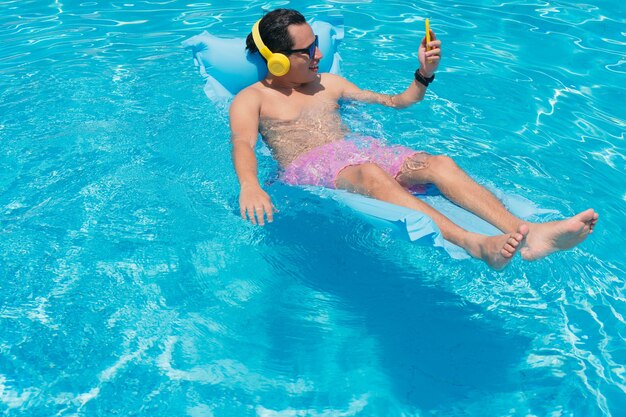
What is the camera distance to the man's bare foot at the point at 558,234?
2730 millimetres

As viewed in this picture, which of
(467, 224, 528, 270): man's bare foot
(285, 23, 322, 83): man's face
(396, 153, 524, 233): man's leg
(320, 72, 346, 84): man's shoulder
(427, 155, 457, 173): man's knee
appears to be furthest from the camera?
(320, 72, 346, 84): man's shoulder

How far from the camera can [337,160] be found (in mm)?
3719

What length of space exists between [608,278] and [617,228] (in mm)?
481

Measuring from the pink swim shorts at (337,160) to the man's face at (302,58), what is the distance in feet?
1.63

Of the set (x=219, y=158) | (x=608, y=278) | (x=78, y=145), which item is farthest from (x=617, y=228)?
(x=78, y=145)

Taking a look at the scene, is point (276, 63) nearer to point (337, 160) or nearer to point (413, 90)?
point (337, 160)

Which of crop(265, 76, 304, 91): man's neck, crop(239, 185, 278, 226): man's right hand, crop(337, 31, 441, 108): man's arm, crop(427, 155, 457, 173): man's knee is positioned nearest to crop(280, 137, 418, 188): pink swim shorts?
crop(427, 155, 457, 173): man's knee

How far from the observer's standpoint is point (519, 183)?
13.7 ft

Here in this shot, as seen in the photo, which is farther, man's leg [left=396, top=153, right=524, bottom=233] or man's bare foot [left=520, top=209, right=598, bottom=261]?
man's leg [left=396, top=153, right=524, bottom=233]

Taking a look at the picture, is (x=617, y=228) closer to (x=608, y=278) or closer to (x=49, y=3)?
(x=608, y=278)

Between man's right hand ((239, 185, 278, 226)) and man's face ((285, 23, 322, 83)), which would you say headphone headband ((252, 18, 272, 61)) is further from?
man's right hand ((239, 185, 278, 226))

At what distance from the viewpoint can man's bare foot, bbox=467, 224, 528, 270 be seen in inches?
105

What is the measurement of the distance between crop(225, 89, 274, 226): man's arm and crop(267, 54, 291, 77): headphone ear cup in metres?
0.19

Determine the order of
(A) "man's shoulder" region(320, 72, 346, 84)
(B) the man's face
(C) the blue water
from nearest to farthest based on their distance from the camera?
(C) the blue water → (B) the man's face → (A) "man's shoulder" region(320, 72, 346, 84)
